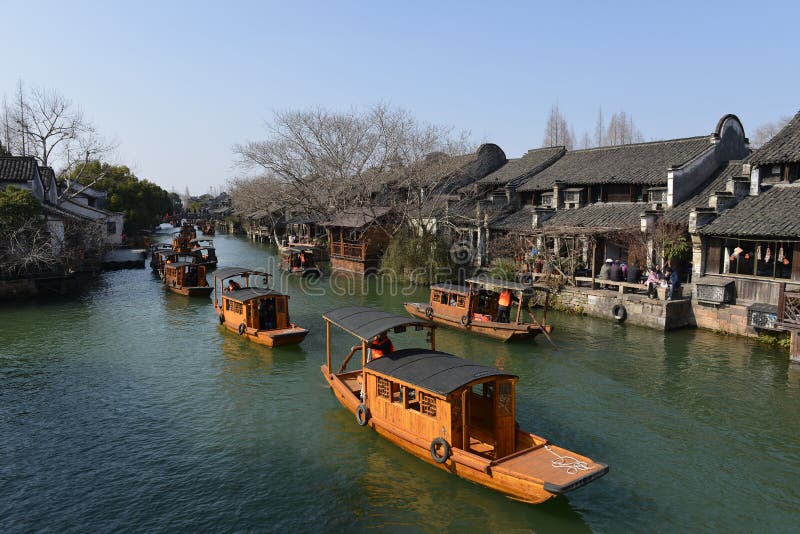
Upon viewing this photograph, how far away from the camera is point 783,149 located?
23594 millimetres

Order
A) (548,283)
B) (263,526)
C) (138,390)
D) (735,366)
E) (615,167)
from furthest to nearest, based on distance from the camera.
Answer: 1. (615,167)
2. (548,283)
3. (735,366)
4. (138,390)
5. (263,526)

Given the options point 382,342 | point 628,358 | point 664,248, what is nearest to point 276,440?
point 382,342

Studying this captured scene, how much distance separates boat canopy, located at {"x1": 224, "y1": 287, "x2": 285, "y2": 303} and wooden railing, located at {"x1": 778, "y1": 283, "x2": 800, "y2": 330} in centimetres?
1788

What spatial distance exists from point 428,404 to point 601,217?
21.7 m

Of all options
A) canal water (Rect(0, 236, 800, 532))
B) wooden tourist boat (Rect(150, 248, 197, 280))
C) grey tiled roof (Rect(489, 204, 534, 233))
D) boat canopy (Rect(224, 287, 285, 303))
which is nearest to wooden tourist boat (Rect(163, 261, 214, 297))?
wooden tourist boat (Rect(150, 248, 197, 280))

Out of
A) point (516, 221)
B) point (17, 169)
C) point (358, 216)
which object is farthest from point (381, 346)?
point (17, 169)

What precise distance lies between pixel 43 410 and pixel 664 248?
81.7 feet

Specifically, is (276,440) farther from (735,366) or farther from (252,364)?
(735,366)

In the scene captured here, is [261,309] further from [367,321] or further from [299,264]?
[299,264]

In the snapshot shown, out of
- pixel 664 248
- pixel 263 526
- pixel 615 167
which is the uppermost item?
pixel 615 167

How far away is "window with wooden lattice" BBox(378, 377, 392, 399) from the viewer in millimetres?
12875

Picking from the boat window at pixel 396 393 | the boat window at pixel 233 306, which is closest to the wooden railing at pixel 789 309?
the boat window at pixel 396 393

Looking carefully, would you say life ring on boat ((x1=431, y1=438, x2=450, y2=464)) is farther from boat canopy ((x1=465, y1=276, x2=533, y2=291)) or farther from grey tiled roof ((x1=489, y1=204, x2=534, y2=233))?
grey tiled roof ((x1=489, y1=204, x2=534, y2=233))

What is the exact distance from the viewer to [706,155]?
28.6m
